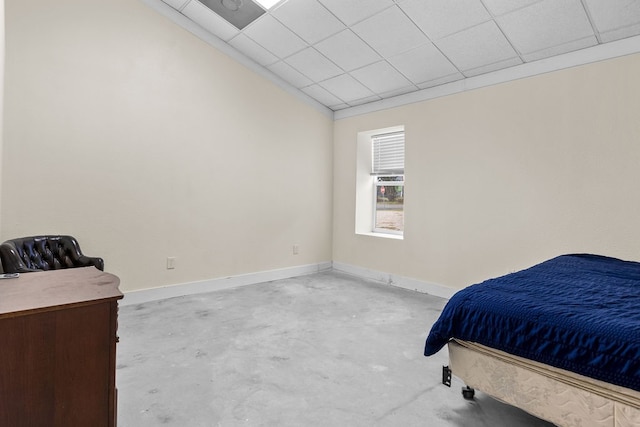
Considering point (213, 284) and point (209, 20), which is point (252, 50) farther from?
point (213, 284)

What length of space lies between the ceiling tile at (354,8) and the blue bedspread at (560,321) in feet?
8.30

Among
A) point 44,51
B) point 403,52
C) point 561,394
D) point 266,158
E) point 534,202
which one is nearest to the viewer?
point 561,394

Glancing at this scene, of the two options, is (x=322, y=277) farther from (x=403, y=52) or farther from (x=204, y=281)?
(x=403, y=52)

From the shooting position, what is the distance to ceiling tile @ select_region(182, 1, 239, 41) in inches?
140

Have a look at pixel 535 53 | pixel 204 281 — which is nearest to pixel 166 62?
pixel 204 281

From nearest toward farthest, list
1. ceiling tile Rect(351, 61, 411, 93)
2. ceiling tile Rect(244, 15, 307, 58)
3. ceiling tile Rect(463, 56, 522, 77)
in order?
1. ceiling tile Rect(463, 56, 522, 77)
2. ceiling tile Rect(244, 15, 307, 58)
3. ceiling tile Rect(351, 61, 411, 93)

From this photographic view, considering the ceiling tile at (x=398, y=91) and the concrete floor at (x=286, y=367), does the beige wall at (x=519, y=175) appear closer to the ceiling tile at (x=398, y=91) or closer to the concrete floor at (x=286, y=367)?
the ceiling tile at (x=398, y=91)

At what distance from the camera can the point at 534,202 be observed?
3.21 m

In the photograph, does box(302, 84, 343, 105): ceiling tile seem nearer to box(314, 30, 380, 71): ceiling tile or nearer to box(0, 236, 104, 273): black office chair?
box(314, 30, 380, 71): ceiling tile

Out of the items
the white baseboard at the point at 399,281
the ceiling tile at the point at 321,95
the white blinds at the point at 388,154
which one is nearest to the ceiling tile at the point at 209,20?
the ceiling tile at the point at 321,95

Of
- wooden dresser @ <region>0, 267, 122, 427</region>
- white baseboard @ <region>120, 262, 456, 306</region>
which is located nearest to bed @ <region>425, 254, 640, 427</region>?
wooden dresser @ <region>0, 267, 122, 427</region>

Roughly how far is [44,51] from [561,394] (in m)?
4.48

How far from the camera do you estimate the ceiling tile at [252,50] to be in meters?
3.92

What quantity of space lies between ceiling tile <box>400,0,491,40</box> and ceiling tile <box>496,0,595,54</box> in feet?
0.72
